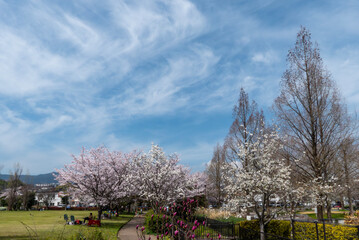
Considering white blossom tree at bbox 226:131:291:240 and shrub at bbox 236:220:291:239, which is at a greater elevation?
white blossom tree at bbox 226:131:291:240

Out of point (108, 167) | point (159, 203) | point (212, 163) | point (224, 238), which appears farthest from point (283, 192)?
point (212, 163)

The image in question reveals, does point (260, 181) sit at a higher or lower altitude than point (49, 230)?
higher

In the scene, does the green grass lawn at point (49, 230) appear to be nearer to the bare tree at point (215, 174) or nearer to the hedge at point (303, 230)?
the hedge at point (303, 230)

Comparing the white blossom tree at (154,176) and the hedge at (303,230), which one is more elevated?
the white blossom tree at (154,176)

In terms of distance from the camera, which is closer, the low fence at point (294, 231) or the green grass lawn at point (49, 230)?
the green grass lawn at point (49, 230)

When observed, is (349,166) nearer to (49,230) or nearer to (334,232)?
(334,232)

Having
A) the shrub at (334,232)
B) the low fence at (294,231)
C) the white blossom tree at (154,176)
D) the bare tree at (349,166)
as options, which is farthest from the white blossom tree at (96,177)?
the bare tree at (349,166)

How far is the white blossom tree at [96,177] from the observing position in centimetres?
2272

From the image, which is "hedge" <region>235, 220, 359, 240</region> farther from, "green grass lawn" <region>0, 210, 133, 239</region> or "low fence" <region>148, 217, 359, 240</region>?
"green grass lawn" <region>0, 210, 133, 239</region>

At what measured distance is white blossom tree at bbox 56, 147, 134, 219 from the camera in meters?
22.7

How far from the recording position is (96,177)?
74.3 feet

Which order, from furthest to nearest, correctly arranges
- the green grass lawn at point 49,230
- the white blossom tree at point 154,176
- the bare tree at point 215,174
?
the bare tree at point 215,174 < the white blossom tree at point 154,176 < the green grass lawn at point 49,230

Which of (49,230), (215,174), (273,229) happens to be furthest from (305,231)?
(215,174)

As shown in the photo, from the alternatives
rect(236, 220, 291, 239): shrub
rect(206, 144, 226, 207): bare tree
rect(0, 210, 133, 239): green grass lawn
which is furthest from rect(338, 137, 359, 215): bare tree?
rect(206, 144, 226, 207): bare tree
